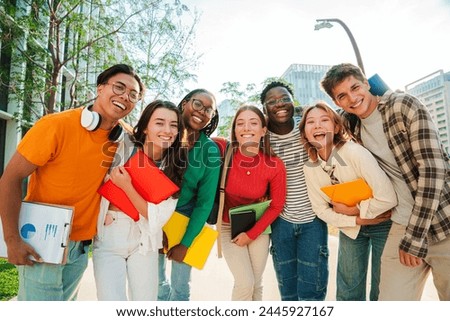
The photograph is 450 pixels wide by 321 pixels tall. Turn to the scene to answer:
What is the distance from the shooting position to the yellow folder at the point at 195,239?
281 cm

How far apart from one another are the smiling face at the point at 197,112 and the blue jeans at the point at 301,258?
1293 millimetres

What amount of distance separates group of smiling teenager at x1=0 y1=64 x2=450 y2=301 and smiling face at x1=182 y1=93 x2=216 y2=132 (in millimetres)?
13

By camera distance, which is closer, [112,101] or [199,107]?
[112,101]

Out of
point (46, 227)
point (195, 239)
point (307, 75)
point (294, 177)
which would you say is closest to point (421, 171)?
point (294, 177)

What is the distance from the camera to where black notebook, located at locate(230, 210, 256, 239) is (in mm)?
2916

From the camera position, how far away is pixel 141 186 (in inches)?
97.4

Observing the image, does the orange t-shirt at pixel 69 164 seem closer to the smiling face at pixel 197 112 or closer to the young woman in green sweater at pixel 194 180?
the young woman in green sweater at pixel 194 180

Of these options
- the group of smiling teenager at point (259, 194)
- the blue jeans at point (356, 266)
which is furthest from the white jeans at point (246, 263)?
the blue jeans at point (356, 266)

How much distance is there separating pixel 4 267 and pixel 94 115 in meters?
4.63

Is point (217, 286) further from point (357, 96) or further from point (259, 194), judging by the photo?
point (357, 96)

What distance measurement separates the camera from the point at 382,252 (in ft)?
8.93

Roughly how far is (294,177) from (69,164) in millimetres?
2036

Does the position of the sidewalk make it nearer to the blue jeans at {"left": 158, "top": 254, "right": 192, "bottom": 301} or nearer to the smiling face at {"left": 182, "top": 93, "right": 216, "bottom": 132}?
the blue jeans at {"left": 158, "top": 254, "right": 192, "bottom": 301}
